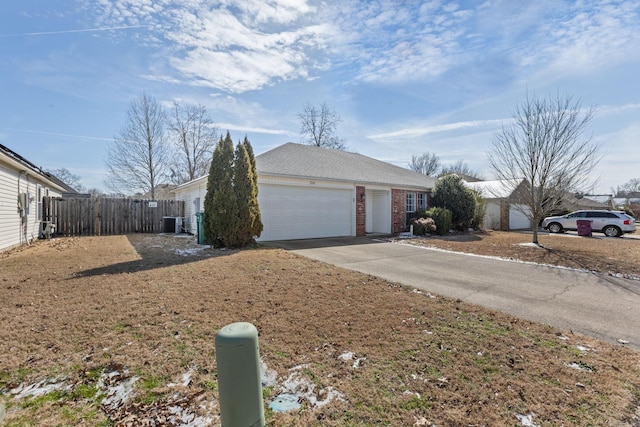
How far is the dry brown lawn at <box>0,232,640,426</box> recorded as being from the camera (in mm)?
2334

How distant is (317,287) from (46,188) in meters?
16.6

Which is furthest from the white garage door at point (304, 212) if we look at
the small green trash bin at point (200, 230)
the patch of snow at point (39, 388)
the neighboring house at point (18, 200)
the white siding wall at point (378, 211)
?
the patch of snow at point (39, 388)

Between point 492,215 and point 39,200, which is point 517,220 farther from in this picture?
point 39,200

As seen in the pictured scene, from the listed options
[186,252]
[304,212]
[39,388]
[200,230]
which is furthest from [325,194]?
[39,388]

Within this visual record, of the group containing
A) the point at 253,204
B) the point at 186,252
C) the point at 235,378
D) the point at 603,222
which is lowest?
the point at 186,252

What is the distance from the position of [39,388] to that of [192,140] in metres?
31.0

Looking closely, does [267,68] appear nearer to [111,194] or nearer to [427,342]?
[427,342]

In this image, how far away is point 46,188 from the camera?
49.1ft

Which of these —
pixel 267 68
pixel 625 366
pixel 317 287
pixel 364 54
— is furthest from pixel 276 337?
pixel 267 68

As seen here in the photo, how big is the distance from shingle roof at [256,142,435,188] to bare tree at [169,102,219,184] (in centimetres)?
1763

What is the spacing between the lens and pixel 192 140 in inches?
1198

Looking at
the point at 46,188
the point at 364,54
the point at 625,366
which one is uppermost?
the point at 364,54

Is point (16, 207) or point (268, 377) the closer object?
point (268, 377)

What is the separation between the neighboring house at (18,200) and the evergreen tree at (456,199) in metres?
18.5
